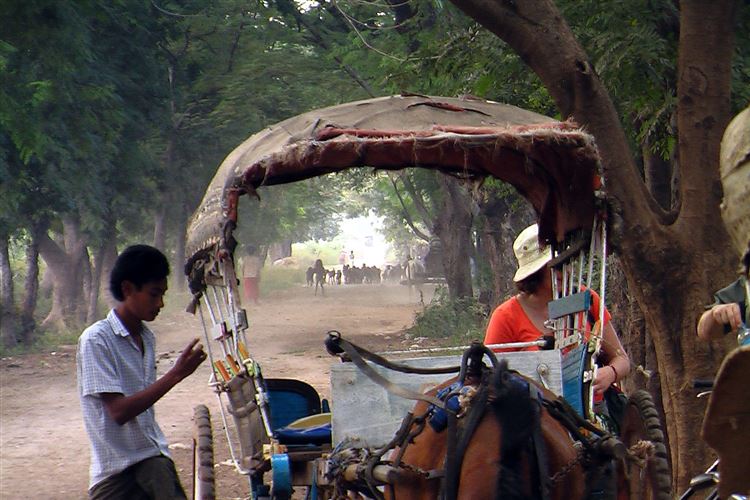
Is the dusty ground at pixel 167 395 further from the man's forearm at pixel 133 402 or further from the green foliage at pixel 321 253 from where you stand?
the green foliage at pixel 321 253

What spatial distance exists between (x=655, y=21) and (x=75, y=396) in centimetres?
1000

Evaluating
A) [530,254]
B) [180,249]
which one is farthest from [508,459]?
[180,249]

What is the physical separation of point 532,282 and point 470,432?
2.74 m

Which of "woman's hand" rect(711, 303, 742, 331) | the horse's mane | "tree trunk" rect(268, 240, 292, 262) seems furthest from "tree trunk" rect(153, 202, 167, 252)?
"tree trunk" rect(268, 240, 292, 262)

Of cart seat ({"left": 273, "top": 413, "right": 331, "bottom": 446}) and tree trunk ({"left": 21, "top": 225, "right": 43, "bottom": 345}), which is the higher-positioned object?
tree trunk ({"left": 21, "top": 225, "right": 43, "bottom": 345})

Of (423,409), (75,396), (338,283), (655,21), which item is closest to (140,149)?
(75,396)

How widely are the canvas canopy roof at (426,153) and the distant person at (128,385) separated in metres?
1.36

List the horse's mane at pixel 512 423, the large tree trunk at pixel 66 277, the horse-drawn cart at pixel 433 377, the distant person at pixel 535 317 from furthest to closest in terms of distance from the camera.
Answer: the large tree trunk at pixel 66 277
the distant person at pixel 535 317
the horse-drawn cart at pixel 433 377
the horse's mane at pixel 512 423

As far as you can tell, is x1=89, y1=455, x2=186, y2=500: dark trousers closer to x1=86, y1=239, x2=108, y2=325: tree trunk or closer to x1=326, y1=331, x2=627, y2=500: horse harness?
x1=326, y1=331, x2=627, y2=500: horse harness

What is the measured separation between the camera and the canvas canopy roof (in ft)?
17.3

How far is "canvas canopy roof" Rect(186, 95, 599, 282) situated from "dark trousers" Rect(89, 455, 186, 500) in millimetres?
1714

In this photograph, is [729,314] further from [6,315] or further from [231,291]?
[6,315]

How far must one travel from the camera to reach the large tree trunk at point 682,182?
20.5 feet

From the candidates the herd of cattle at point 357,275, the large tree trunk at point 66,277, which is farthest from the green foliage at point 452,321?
the herd of cattle at point 357,275
